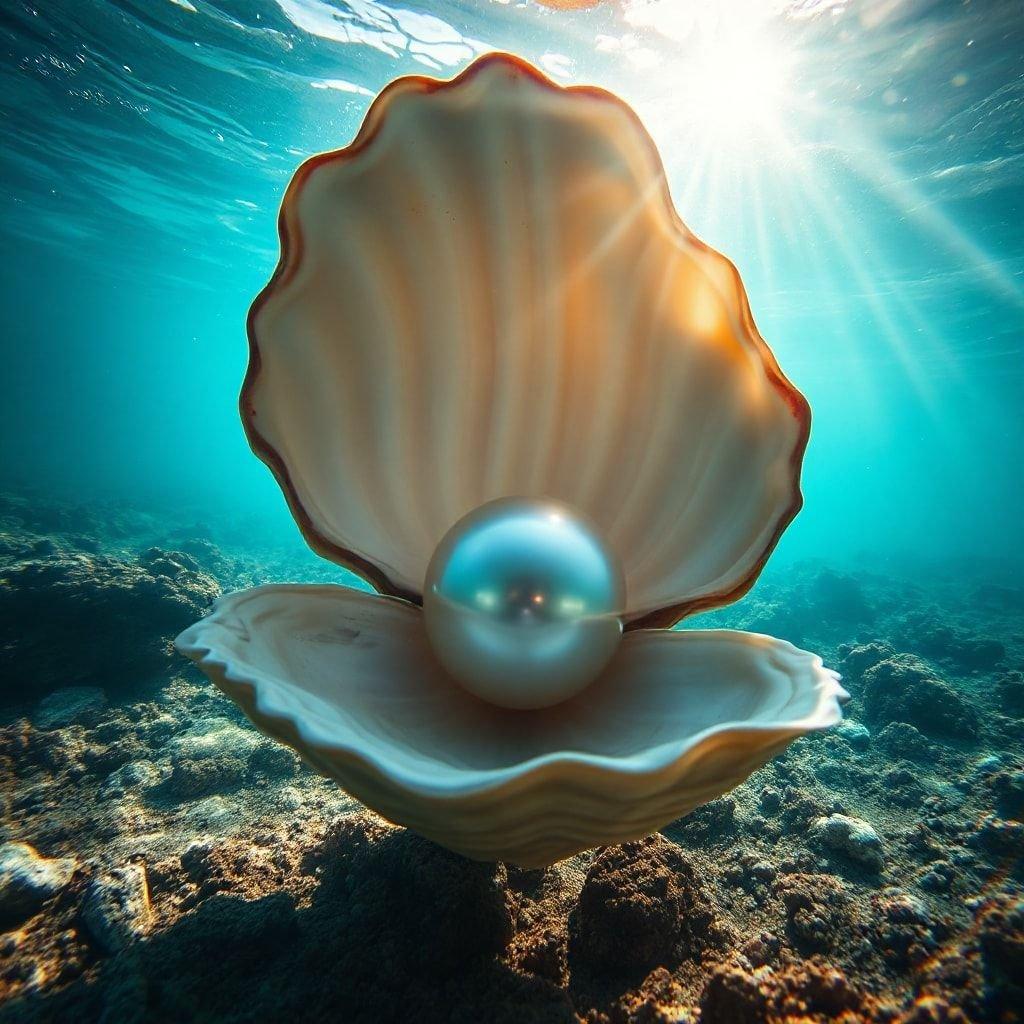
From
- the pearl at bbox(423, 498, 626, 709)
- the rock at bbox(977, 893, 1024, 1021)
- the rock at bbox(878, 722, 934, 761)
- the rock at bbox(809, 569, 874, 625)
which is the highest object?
the pearl at bbox(423, 498, 626, 709)

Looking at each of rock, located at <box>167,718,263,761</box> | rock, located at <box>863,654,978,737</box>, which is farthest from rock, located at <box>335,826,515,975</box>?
rock, located at <box>863,654,978,737</box>

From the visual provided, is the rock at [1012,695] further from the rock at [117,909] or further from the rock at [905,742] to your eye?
the rock at [117,909]

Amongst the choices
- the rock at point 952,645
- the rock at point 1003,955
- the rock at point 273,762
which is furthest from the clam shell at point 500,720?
the rock at point 952,645

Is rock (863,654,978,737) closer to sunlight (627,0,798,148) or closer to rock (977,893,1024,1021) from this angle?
rock (977,893,1024,1021)

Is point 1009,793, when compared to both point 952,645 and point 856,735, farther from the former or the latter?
point 952,645

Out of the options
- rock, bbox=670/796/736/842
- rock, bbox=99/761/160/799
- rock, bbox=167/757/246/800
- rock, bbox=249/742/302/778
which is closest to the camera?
rock, bbox=670/796/736/842

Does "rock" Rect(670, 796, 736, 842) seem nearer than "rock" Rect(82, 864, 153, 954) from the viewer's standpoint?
No
